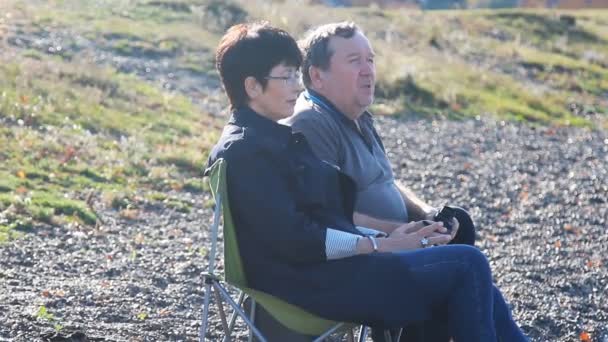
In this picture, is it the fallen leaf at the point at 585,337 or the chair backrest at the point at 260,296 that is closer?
the chair backrest at the point at 260,296

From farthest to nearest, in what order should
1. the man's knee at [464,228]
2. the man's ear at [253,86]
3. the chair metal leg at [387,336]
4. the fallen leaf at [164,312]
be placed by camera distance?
the fallen leaf at [164,312] → the man's knee at [464,228] → the chair metal leg at [387,336] → the man's ear at [253,86]

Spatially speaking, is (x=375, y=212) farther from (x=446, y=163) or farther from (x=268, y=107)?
(x=446, y=163)

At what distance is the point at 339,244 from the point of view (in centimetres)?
484

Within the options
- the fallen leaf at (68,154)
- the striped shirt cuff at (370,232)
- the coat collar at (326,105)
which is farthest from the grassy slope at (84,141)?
the striped shirt cuff at (370,232)

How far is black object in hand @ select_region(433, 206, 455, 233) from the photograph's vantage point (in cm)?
562

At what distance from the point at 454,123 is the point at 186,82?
4.17m

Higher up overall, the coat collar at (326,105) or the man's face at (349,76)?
the man's face at (349,76)

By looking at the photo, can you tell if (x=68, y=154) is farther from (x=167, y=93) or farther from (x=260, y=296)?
(x=260, y=296)

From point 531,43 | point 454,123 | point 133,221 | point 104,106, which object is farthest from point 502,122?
point 531,43

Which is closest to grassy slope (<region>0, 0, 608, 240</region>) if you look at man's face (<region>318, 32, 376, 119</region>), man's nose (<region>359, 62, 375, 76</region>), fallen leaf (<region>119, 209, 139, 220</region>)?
fallen leaf (<region>119, 209, 139, 220</region>)

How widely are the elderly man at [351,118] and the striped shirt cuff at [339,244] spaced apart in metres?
0.74

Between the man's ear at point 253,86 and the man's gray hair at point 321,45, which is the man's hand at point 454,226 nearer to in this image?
the man's gray hair at point 321,45

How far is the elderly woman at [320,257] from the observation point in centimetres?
480

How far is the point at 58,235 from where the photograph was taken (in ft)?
28.9
